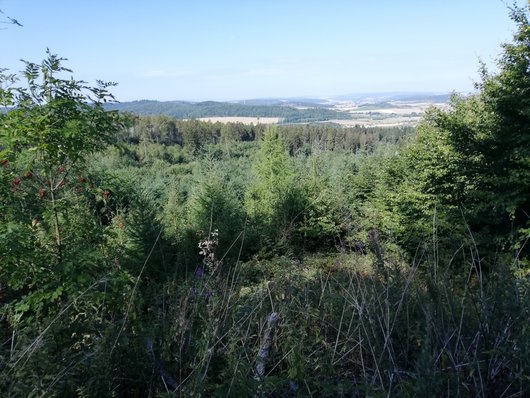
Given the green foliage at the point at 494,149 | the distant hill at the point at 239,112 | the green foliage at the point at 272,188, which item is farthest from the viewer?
the distant hill at the point at 239,112

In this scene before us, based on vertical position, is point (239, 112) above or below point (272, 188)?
below

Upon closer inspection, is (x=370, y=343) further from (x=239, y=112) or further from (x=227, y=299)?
(x=239, y=112)

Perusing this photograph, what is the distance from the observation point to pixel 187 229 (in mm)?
13367

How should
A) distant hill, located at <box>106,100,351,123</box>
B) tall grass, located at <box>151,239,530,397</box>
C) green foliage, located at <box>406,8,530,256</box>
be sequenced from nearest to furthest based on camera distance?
tall grass, located at <box>151,239,530,397</box> < green foliage, located at <box>406,8,530,256</box> < distant hill, located at <box>106,100,351,123</box>

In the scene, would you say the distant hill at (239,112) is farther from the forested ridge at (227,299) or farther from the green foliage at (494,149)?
the forested ridge at (227,299)

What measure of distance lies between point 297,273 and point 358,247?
0.62m

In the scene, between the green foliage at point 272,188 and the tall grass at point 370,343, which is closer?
the tall grass at point 370,343

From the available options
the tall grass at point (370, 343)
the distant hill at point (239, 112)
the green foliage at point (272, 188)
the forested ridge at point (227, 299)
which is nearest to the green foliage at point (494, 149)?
the forested ridge at point (227, 299)

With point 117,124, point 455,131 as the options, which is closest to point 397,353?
point 117,124

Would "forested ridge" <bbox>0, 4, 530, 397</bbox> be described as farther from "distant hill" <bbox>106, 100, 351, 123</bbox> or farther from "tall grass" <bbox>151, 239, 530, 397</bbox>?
"distant hill" <bbox>106, 100, 351, 123</bbox>

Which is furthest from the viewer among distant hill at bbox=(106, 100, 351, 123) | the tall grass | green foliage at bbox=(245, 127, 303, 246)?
distant hill at bbox=(106, 100, 351, 123)

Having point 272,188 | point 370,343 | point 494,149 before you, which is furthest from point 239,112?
A: point 370,343

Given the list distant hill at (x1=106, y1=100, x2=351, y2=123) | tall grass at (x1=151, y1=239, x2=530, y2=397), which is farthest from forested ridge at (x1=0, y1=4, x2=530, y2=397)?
distant hill at (x1=106, y1=100, x2=351, y2=123)

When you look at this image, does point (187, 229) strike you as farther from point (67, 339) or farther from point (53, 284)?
point (67, 339)
